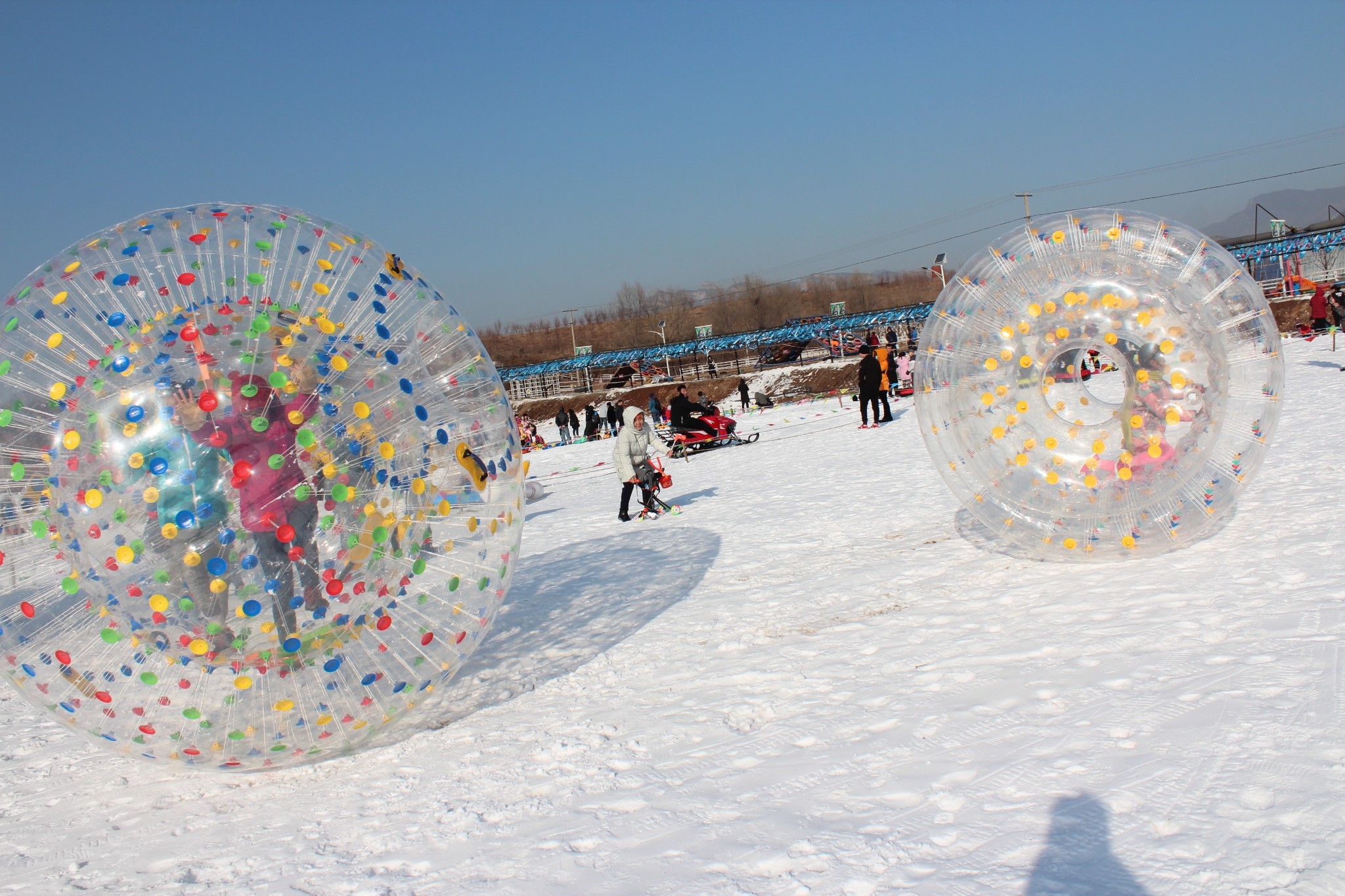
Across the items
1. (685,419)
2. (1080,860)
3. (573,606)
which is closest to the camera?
(1080,860)

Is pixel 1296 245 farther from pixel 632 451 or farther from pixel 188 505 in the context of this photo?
pixel 188 505

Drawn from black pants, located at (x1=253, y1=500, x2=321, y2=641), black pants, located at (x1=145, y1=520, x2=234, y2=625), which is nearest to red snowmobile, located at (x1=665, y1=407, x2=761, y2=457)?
black pants, located at (x1=253, y1=500, x2=321, y2=641)

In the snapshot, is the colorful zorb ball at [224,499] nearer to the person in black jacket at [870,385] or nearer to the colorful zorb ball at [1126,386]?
the colorful zorb ball at [1126,386]

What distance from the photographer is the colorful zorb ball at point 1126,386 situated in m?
5.63

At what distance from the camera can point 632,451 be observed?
1059 centimetres

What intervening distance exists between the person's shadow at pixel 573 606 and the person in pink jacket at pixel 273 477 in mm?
1233

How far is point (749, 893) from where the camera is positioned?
2859mm

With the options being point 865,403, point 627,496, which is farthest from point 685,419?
point 627,496

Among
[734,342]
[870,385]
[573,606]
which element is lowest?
[573,606]

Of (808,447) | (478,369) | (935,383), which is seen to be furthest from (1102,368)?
(478,369)

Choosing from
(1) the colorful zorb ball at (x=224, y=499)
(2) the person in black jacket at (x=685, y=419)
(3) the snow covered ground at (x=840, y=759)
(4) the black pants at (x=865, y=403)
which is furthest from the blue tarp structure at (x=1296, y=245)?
(1) the colorful zorb ball at (x=224, y=499)

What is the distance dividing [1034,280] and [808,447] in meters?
9.44

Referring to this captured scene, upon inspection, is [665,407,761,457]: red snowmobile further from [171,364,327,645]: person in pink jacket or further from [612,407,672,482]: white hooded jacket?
[171,364,327,645]: person in pink jacket

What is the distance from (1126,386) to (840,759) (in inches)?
138
